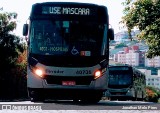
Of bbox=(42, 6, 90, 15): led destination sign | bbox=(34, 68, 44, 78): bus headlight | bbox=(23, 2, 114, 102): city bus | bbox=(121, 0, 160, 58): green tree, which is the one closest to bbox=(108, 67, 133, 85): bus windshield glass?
bbox=(121, 0, 160, 58): green tree

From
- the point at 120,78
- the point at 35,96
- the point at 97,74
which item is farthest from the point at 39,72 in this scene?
the point at 120,78

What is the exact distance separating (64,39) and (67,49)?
0.36 metres

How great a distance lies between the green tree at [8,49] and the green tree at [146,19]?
45.3 ft

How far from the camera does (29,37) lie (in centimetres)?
1508

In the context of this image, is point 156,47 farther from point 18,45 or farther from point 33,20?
point 33,20

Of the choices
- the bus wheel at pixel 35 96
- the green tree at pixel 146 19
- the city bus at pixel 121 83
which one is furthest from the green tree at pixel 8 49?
the bus wheel at pixel 35 96

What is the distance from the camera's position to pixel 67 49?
1498cm

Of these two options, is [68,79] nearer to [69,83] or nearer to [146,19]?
[69,83]

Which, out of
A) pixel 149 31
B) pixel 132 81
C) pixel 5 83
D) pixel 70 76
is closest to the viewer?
pixel 70 76

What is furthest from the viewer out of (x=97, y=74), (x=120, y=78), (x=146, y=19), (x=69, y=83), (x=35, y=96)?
(x=120, y=78)

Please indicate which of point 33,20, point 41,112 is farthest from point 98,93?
point 41,112

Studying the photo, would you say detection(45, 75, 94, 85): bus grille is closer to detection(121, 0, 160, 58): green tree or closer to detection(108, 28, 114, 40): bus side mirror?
detection(108, 28, 114, 40): bus side mirror

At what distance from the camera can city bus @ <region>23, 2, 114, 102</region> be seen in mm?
14789

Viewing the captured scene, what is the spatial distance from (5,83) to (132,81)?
13940 mm
